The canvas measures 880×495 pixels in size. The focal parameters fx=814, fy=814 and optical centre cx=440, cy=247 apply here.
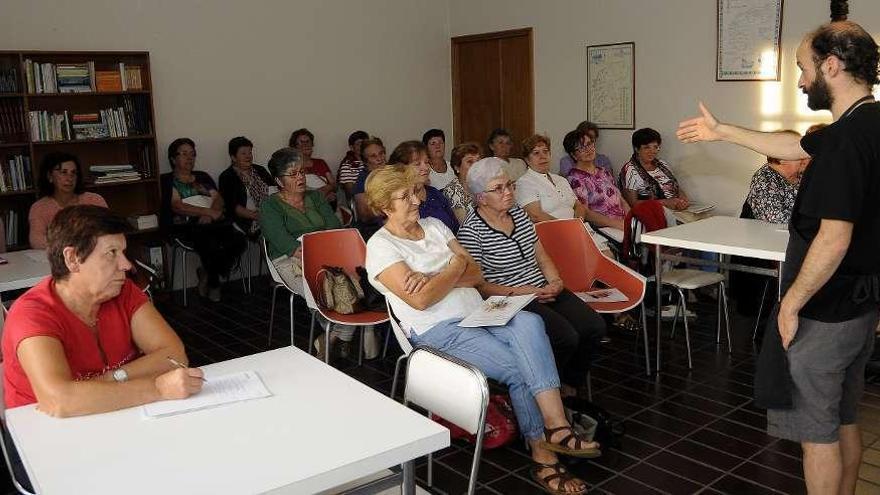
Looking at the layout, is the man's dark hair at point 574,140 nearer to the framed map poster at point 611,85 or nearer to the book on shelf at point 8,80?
the framed map poster at point 611,85

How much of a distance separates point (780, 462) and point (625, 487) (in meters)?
0.67

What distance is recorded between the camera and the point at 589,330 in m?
3.62

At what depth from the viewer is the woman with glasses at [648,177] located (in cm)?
634

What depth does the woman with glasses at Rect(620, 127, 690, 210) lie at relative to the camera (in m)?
6.34

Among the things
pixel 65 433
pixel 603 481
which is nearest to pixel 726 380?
pixel 603 481

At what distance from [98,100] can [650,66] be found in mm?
4463

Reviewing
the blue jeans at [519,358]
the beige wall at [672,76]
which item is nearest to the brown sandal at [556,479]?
the blue jeans at [519,358]

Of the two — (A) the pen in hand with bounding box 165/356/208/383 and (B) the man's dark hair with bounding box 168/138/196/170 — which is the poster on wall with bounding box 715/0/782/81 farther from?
(A) the pen in hand with bounding box 165/356/208/383

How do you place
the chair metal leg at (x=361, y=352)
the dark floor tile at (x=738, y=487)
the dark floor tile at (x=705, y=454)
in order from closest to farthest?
the dark floor tile at (x=738, y=487) < the dark floor tile at (x=705, y=454) < the chair metal leg at (x=361, y=352)

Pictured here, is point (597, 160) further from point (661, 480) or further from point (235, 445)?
point (235, 445)

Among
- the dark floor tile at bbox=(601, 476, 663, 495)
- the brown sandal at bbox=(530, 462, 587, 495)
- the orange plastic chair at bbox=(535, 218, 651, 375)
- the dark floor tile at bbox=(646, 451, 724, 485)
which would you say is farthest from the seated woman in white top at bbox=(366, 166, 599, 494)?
the orange plastic chair at bbox=(535, 218, 651, 375)

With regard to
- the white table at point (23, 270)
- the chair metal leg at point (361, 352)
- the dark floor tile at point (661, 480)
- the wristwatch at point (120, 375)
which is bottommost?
the dark floor tile at point (661, 480)

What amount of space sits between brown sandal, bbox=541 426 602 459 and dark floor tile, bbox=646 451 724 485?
31 cm

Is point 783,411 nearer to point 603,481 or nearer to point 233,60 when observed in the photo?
point 603,481
